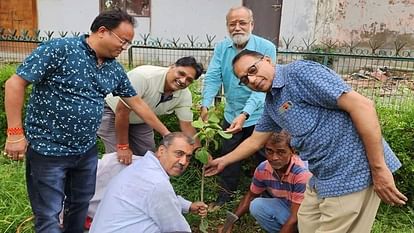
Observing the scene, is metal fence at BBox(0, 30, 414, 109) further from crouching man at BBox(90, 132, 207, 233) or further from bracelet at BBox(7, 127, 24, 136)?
crouching man at BBox(90, 132, 207, 233)

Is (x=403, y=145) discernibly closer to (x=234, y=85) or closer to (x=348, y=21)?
(x=234, y=85)

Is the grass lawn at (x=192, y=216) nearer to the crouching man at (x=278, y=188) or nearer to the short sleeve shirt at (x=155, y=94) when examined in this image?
the crouching man at (x=278, y=188)

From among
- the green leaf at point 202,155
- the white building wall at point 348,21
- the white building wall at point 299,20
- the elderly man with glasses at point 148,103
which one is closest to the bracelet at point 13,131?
the elderly man with glasses at point 148,103

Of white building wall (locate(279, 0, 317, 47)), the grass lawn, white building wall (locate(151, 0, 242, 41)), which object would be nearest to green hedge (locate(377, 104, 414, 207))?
the grass lawn

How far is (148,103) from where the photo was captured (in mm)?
3381

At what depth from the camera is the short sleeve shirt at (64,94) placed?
2.43 meters

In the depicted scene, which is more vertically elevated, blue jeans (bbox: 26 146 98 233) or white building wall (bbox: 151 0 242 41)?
white building wall (bbox: 151 0 242 41)

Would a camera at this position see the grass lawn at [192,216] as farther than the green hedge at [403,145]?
No

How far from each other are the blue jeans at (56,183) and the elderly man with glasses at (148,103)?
15.4 inches

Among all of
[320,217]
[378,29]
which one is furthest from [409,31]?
[320,217]

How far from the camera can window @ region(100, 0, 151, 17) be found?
36.1 ft

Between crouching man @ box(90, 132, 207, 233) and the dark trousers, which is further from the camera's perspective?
the dark trousers

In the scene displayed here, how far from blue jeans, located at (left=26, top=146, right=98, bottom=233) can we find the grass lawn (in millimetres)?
656

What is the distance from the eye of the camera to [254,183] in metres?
3.28
